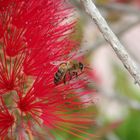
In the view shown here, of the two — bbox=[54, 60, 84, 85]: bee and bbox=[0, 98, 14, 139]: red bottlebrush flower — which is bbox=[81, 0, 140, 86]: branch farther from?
bbox=[0, 98, 14, 139]: red bottlebrush flower

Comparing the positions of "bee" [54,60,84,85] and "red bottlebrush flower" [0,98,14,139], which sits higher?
"bee" [54,60,84,85]

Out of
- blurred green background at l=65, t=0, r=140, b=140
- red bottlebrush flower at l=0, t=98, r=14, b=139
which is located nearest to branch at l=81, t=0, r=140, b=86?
red bottlebrush flower at l=0, t=98, r=14, b=139

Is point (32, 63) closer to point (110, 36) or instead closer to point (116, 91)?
point (110, 36)

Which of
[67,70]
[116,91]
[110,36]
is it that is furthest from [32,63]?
[116,91]

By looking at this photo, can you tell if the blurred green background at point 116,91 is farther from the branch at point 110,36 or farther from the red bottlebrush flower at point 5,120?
the branch at point 110,36

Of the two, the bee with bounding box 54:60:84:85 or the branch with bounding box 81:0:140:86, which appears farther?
the bee with bounding box 54:60:84:85

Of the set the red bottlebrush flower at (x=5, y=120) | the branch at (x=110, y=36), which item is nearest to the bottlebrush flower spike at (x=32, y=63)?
the red bottlebrush flower at (x=5, y=120)
